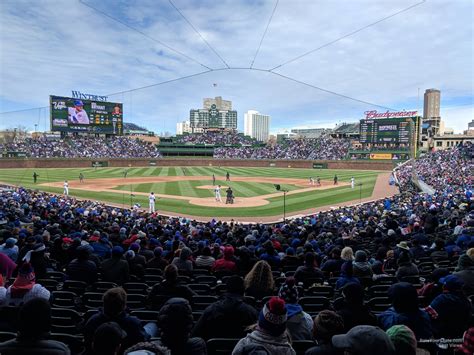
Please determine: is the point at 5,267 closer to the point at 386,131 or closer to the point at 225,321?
the point at 225,321

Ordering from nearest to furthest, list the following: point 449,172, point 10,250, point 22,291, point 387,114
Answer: point 22,291, point 10,250, point 449,172, point 387,114

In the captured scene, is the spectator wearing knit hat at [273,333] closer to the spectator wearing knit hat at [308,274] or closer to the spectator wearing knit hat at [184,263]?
the spectator wearing knit hat at [308,274]

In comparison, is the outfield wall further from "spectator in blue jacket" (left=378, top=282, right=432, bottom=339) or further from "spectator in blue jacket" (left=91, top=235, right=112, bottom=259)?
"spectator in blue jacket" (left=378, top=282, right=432, bottom=339)

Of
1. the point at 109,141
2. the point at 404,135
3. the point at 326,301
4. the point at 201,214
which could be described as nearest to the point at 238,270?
the point at 326,301

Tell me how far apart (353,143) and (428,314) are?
94.3m

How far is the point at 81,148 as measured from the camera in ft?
266

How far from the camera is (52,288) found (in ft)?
22.8

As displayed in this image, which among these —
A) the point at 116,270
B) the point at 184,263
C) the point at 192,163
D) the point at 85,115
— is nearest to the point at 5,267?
the point at 116,270

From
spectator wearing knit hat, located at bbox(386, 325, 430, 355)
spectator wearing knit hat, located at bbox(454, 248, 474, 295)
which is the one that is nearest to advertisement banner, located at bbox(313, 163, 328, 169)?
spectator wearing knit hat, located at bbox(454, 248, 474, 295)

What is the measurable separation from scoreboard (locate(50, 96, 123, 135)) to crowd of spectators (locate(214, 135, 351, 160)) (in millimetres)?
27490

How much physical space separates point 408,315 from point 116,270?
542 centimetres

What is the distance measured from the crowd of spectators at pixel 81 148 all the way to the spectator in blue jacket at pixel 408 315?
79917mm

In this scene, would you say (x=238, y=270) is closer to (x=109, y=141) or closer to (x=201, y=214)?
(x=201, y=214)

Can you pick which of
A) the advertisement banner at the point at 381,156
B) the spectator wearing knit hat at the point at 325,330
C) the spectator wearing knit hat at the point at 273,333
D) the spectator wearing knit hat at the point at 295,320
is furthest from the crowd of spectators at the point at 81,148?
the spectator wearing knit hat at the point at 325,330
